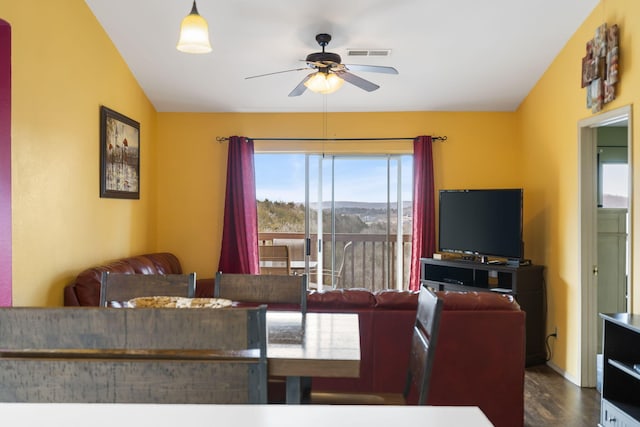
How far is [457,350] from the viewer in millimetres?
2701

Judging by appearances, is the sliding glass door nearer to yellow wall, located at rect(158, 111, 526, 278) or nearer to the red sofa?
yellow wall, located at rect(158, 111, 526, 278)

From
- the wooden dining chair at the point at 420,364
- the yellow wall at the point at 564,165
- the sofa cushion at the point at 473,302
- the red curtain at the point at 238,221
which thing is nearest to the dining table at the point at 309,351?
the wooden dining chair at the point at 420,364

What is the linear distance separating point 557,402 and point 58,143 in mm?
4007

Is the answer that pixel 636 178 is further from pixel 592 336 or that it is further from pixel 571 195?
pixel 592 336

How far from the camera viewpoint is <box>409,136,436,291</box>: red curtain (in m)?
5.32

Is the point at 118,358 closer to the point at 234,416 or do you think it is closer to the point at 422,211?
the point at 234,416

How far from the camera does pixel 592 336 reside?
148 inches

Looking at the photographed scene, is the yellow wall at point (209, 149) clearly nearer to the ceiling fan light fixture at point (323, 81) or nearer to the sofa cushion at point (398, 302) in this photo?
the ceiling fan light fixture at point (323, 81)

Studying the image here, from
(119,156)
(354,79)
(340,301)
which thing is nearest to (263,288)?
(340,301)

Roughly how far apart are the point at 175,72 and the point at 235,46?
78cm

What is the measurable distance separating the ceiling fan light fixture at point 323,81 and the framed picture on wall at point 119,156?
70.5 inches

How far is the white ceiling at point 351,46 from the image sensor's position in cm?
374

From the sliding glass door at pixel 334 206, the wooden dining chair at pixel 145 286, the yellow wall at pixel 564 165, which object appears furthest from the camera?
the sliding glass door at pixel 334 206

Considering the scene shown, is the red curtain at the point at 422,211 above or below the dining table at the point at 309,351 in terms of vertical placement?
above
